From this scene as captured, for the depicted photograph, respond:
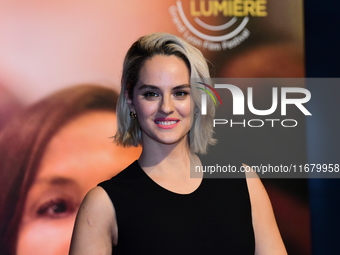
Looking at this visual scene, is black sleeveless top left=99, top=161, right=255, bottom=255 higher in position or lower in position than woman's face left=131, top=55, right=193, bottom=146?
lower

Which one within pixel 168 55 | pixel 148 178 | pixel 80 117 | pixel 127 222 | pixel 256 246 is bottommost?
pixel 256 246

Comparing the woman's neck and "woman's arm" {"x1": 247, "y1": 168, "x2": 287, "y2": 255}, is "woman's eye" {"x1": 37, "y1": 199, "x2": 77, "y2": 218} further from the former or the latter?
"woman's arm" {"x1": 247, "y1": 168, "x2": 287, "y2": 255}

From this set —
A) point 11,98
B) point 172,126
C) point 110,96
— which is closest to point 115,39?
point 110,96

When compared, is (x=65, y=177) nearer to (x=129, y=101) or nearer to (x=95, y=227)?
(x=129, y=101)

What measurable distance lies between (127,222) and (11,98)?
109 centimetres

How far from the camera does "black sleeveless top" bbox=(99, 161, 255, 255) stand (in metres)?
1.56

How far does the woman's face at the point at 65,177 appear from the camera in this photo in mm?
2322

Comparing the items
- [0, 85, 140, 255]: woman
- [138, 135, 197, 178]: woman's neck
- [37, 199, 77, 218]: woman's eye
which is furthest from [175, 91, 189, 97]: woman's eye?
[37, 199, 77, 218]: woman's eye

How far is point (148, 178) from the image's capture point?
Result: 1.66m

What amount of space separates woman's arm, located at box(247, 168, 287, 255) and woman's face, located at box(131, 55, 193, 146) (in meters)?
0.34

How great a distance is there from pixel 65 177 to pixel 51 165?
0.09 metres

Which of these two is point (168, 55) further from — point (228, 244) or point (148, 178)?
point (228, 244)

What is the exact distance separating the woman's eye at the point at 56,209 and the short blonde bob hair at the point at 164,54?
0.70 metres

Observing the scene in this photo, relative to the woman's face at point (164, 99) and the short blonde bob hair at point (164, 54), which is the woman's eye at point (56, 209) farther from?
the woman's face at point (164, 99)
